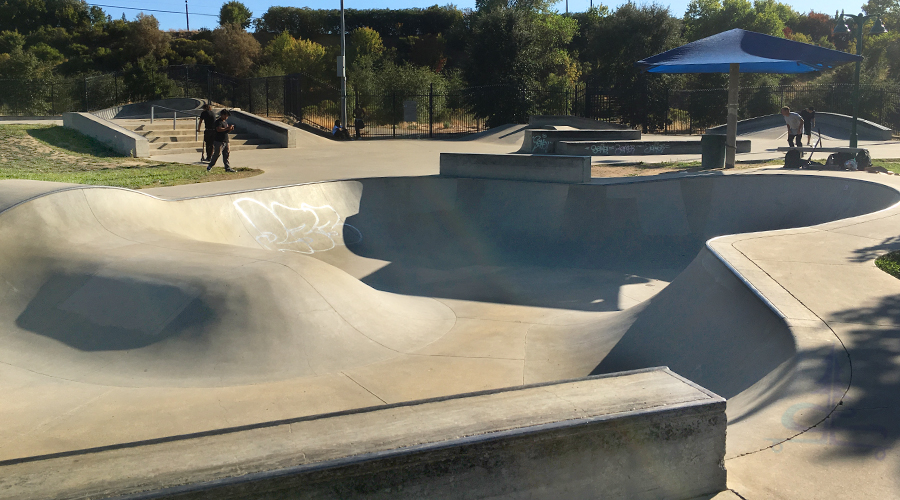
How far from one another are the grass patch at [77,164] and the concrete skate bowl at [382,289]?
11.7ft

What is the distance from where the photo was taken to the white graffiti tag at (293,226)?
36.5ft

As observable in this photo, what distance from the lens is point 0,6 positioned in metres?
54.7

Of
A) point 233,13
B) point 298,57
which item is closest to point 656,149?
point 298,57


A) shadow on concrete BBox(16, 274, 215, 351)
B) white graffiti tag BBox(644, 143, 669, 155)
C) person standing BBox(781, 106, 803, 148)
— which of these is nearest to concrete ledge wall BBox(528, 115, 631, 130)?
white graffiti tag BBox(644, 143, 669, 155)

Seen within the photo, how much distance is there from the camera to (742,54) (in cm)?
1450

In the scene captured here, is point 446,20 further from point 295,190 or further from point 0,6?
point 295,190

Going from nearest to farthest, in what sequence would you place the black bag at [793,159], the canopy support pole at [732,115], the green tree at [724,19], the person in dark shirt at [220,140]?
the black bag at [793,159], the canopy support pole at [732,115], the person in dark shirt at [220,140], the green tree at [724,19]

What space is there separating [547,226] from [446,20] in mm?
59825

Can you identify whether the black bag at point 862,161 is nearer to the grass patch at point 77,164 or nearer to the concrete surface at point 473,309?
the concrete surface at point 473,309

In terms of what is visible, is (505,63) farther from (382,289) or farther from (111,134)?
(382,289)

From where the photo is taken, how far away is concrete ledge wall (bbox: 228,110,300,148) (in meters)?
23.4

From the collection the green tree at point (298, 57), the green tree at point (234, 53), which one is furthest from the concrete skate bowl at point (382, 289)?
the green tree at point (234, 53)

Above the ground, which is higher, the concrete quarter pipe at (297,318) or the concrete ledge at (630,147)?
the concrete ledge at (630,147)

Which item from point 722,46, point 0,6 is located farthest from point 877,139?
point 0,6
